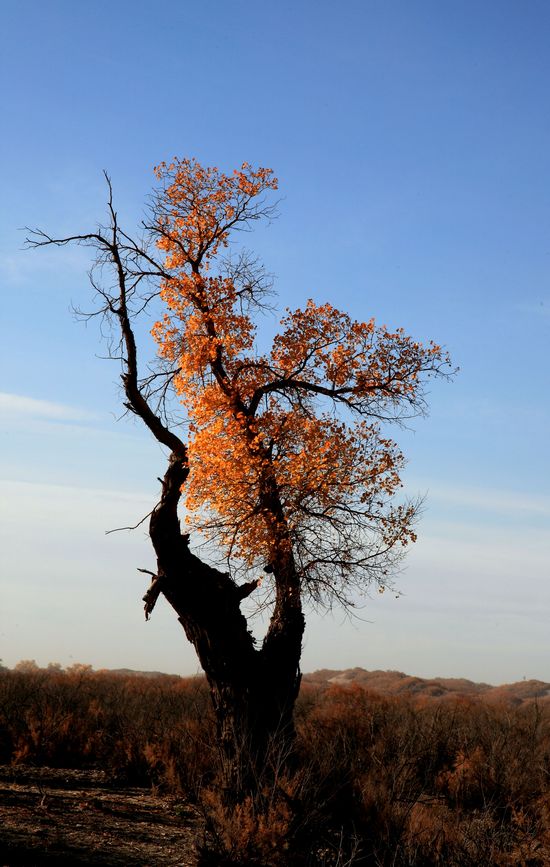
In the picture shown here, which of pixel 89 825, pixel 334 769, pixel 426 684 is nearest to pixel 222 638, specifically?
pixel 334 769

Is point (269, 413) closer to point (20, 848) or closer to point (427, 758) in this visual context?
point (427, 758)

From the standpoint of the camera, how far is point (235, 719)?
1228cm

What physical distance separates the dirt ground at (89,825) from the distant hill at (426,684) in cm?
3516

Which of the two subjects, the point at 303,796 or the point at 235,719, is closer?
the point at 303,796

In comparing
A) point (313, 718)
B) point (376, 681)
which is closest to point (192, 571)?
point (313, 718)

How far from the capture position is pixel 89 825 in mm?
11031

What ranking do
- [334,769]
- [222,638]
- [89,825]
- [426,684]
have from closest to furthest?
[89,825] → [334,769] → [222,638] → [426,684]

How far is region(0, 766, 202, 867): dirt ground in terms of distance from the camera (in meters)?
9.42

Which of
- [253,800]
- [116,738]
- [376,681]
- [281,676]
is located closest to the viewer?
[253,800]

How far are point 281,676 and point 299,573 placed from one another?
2141 millimetres

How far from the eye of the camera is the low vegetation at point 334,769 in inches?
375

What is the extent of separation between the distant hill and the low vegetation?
25.0m

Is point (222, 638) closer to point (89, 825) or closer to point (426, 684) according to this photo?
point (89, 825)

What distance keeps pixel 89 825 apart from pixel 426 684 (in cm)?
4501
